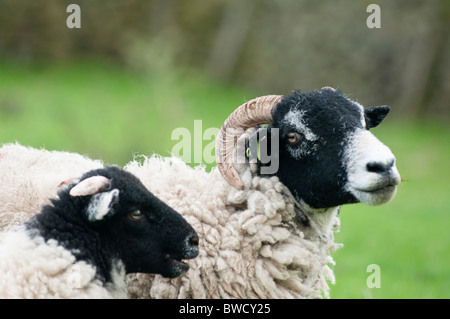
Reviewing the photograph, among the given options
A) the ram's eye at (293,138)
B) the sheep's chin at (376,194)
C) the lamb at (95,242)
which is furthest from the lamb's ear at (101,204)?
the sheep's chin at (376,194)

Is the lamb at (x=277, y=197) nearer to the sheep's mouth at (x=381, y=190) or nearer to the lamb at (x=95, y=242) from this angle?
the sheep's mouth at (x=381, y=190)

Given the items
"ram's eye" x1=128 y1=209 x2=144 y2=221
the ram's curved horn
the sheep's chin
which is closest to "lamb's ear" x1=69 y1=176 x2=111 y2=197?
"ram's eye" x1=128 y1=209 x2=144 y2=221

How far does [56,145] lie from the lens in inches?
547

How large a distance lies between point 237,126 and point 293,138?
1.54ft

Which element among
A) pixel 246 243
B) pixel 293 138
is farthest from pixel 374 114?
pixel 246 243

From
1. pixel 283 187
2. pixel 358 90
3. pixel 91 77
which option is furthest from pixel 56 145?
pixel 283 187

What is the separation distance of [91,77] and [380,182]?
58.0 ft

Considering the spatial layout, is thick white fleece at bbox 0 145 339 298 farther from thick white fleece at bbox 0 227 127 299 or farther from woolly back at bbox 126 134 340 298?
thick white fleece at bbox 0 227 127 299

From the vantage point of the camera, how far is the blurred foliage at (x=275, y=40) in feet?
61.5

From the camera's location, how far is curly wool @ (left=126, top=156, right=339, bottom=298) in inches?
171

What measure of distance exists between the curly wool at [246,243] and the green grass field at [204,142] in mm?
2270

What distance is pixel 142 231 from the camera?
13.3 feet

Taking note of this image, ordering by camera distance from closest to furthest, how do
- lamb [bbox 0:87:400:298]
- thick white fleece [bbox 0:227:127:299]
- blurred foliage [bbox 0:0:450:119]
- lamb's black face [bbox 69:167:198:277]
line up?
thick white fleece [bbox 0:227:127:299]
lamb's black face [bbox 69:167:198:277]
lamb [bbox 0:87:400:298]
blurred foliage [bbox 0:0:450:119]

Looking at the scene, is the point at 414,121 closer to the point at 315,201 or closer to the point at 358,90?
the point at 358,90
